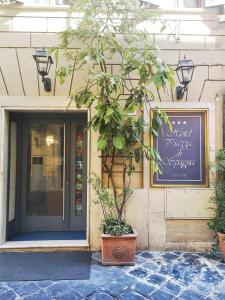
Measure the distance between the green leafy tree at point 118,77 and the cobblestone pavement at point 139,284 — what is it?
32.4 inches

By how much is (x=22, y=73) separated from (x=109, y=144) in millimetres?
1848

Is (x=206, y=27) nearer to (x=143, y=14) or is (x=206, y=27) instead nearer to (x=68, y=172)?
(x=143, y=14)

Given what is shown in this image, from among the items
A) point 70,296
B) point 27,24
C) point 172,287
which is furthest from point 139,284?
point 27,24

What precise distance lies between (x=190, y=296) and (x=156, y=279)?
1.56 feet

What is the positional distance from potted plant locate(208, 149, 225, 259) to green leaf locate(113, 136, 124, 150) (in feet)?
5.25

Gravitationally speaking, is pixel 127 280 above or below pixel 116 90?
below

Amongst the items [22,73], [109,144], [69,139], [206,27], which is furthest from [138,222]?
[206,27]

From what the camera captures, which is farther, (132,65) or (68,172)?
(68,172)

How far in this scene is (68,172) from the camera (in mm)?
4852

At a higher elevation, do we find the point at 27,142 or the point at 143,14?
the point at 143,14

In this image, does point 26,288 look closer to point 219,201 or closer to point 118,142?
point 118,142

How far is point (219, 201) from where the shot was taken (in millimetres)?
4051

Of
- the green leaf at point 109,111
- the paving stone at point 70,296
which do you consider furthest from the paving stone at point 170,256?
the green leaf at point 109,111

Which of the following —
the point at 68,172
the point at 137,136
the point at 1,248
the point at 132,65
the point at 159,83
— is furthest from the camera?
the point at 68,172
